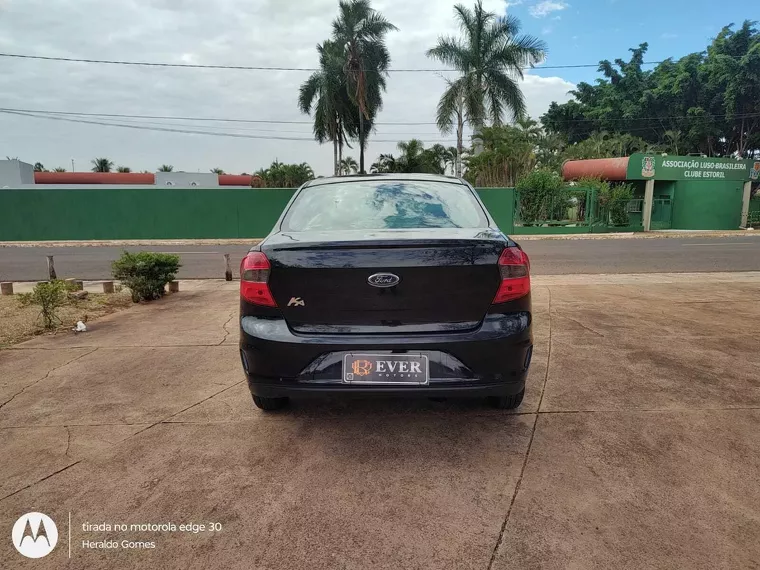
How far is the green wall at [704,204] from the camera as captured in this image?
2511 cm

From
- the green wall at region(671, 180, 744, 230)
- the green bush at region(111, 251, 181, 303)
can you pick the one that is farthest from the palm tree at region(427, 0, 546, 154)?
the green bush at region(111, 251, 181, 303)

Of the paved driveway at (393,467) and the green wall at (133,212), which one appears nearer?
the paved driveway at (393,467)

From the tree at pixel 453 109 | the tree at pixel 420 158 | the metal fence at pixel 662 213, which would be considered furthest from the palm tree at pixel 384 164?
the metal fence at pixel 662 213

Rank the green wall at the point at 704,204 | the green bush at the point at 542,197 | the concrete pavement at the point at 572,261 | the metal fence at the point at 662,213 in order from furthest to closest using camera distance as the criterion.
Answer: the metal fence at the point at 662,213 < the green wall at the point at 704,204 < the green bush at the point at 542,197 < the concrete pavement at the point at 572,261

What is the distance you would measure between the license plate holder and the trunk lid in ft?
0.45

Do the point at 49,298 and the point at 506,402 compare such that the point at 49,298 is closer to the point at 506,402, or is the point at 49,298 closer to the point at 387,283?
the point at 387,283

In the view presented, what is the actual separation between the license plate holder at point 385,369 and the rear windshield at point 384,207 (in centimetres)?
81

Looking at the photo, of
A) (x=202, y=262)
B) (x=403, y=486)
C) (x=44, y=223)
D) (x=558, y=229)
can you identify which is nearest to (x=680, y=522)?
(x=403, y=486)

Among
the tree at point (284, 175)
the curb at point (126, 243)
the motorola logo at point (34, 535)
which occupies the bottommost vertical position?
the curb at point (126, 243)

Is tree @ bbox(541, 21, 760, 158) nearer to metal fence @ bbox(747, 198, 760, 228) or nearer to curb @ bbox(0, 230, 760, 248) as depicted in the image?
metal fence @ bbox(747, 198, 760, 228)

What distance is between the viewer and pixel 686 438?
298 centimetres

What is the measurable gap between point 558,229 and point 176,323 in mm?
19940

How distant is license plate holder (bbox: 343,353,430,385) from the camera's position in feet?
8.61

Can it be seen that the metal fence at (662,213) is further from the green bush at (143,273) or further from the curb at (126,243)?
the green bush at (143,273)
